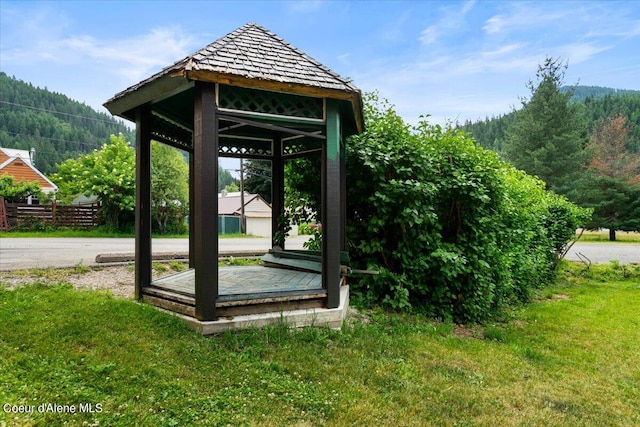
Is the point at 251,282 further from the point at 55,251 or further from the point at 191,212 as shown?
the point at 55,251

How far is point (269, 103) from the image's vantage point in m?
3.95

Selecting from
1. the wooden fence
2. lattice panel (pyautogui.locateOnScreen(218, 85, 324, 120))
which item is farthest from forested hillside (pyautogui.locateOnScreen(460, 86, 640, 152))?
lattice panel (pyautogui.locateOnScreen(218, 85, 324, 120))

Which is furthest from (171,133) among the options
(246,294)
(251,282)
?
(246,294)

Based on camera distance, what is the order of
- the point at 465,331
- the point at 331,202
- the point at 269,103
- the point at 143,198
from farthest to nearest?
the point at 465,331 → the point at 143,198 → the point at 331,202 → the point at 269,103

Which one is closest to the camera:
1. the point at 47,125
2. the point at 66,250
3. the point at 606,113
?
the point at 66,250

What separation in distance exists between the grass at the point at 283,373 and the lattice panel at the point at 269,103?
2278 millimetres

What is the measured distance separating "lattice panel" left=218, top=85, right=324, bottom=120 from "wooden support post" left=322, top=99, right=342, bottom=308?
0.18 metres

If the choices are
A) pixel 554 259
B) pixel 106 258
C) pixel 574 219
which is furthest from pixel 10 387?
pixel 574 219

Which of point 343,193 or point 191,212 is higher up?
point 343,193

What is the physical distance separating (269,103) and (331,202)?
1.28 m

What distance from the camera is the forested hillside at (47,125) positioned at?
55656 millimetres

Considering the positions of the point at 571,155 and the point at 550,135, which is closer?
the point at 571,155

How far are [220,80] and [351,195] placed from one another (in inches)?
120

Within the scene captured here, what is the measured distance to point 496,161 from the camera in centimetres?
603
